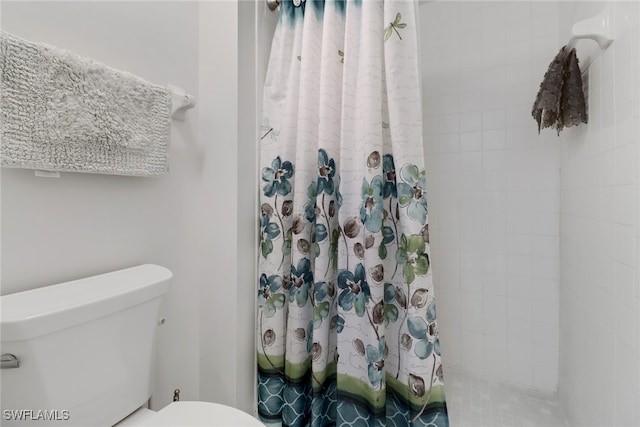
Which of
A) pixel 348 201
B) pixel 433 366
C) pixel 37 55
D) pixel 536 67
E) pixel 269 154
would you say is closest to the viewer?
pixel 37 55

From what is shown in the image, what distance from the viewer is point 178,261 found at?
118 centimetres

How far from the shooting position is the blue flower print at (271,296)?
121 cm

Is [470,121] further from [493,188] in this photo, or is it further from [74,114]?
[74,114]

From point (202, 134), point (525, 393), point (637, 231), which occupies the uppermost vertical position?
point (202, 134)

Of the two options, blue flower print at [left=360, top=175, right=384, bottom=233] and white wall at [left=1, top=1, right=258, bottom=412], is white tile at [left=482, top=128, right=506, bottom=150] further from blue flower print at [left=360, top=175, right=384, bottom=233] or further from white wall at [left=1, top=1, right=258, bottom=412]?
white wall at [left=1, top=1, right=258, bottom=412]

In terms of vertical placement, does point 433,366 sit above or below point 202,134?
below

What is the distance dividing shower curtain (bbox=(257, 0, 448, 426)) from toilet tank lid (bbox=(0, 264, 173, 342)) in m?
0.46

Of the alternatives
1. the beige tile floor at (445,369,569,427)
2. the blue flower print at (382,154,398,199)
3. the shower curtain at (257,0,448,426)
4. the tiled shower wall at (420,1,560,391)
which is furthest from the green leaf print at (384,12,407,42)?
the beige tile floor at (445,369,569,427)

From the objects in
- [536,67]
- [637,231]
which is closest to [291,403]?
[637,231]

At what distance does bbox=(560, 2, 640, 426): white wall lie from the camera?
86 cm

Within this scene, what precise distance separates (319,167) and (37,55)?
0.81m

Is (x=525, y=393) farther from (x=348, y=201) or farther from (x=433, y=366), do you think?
(x=348, y=201)

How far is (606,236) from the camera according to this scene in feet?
3.33

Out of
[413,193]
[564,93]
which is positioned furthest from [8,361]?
[564,93]
